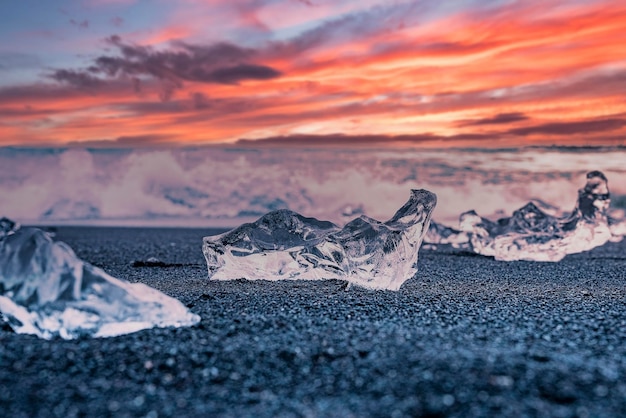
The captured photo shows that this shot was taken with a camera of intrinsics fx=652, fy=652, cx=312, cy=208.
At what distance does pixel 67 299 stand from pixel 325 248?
5.50 meters

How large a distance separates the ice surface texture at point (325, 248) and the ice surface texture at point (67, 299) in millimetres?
4345

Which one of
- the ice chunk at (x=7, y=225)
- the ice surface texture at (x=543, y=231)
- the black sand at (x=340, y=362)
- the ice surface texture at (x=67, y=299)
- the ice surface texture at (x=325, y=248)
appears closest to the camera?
the black sand at (x=340, y=362)

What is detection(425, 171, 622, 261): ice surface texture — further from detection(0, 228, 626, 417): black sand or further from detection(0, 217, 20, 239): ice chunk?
detection(0, 217, 20, 239): ice chunk

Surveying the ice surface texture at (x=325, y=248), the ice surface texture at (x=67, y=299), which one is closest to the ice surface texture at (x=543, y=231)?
the ice surface texture at (x=325, y=248)

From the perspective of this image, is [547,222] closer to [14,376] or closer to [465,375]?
[465,375]

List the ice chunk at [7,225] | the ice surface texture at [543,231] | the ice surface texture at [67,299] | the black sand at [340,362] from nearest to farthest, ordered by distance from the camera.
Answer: the black sand at [340,362] < the ice surface texture at [67,299] < the ice surface texture at [543,231] < the ice chunk at [7,225]

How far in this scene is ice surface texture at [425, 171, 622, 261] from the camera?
752 inches

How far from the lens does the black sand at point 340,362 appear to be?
232 inches

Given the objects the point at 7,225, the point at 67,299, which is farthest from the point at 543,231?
the point at 7,225

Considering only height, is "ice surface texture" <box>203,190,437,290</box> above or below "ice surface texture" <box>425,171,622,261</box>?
above

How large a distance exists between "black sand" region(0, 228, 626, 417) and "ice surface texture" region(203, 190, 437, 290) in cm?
110

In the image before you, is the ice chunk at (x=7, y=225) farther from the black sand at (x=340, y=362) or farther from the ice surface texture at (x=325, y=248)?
the black sand at (x=340, y=362)

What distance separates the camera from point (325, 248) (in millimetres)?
12594

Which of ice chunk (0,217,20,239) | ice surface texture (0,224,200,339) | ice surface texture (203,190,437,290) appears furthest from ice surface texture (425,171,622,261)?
ice chunk (0,217,20,239)
